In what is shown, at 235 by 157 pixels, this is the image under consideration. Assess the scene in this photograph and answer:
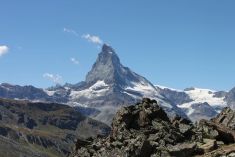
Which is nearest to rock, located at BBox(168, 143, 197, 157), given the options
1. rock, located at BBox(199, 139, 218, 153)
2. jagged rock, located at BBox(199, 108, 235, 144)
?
rock, located at BBox(199, 139, 218, 153)

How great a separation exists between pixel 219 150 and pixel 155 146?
636cm

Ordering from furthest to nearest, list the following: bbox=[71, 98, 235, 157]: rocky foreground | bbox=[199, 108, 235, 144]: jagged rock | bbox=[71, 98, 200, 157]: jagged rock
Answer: bbox=[199, 108, 235, 144]: jagged rock < bbox=[71, 98, 200, 157]: jagged rock < bbox=[71, 98, 235, 157]: rocky foreground

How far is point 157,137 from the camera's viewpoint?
173ft

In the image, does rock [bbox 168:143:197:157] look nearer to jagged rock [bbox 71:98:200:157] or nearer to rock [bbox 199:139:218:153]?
jagged rock [bbox 71:98:200:157]

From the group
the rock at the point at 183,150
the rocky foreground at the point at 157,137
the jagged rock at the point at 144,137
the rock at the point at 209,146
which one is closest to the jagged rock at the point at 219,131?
the rocky foreground at the point at 157,137

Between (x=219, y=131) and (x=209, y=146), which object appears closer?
(x=209, y=146)

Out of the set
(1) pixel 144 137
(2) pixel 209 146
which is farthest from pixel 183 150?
(1) pixel 144 137

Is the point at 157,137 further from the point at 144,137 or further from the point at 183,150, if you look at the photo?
the point at 183,150

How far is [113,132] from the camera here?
6069 centimetres

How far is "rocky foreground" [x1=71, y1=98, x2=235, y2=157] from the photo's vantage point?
49.9m

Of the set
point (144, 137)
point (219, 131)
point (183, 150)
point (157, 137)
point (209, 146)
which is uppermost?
point (219, 131)

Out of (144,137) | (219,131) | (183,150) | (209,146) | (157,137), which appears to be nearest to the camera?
(183,150)

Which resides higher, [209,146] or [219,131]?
[219,131]

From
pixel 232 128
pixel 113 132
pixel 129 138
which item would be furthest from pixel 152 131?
pixel 232 128
